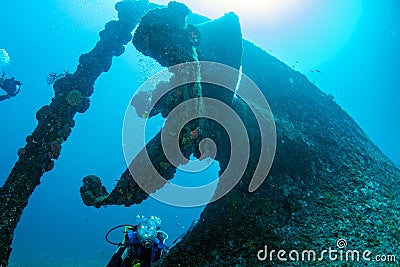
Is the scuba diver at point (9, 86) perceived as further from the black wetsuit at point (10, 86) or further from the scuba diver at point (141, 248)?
the scuba diver at point (141, 248)

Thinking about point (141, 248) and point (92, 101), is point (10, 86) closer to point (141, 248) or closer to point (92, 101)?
point (141, 248)

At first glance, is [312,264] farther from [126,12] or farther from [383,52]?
[383,52]

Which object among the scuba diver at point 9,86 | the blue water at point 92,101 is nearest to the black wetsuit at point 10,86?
the scuba diver at point 9,86

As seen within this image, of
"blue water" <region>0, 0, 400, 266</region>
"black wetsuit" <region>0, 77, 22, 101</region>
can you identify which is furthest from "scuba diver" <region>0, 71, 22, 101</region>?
"blue water" <region>0, 0, 400, 266</region>

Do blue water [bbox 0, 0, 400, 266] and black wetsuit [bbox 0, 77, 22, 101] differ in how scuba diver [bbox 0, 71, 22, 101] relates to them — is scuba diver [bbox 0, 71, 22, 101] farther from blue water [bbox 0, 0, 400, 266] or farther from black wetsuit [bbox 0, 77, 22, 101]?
blue water [bbox 0, 0, 400, 266]

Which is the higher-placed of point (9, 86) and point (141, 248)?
point (9, 86)

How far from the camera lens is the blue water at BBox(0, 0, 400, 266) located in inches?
1538

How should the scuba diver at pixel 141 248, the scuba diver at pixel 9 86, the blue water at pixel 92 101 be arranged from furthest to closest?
the blue water at pixel 92 101, the scuba diver at pixel 9 86, the scuba diver at pixel 141 248

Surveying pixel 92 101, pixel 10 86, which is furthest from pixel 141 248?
pixel 92 101

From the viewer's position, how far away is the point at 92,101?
69.9 meters

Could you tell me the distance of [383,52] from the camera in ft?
128

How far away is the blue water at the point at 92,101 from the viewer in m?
39.1

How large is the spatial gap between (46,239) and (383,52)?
211 feet

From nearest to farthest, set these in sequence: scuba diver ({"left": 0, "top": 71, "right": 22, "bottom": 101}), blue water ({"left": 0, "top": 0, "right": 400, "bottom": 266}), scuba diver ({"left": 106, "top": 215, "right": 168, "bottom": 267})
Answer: scuba diver ({"left": 106, "top": 215, "right": 168, "bottom": 267}) < scuba diver ({"left": 0, "top": 71, "right": 22, "bottom": 101}) < blue water ({"left": 0, "top": 0, "right": 400, "bottom": 266})
